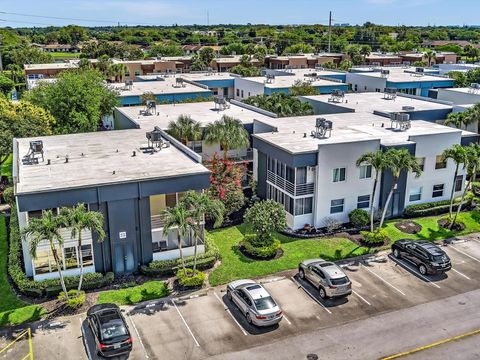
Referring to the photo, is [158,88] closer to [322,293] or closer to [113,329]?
[322,293]

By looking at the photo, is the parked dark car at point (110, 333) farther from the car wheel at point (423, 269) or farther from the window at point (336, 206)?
the window at point (336, 206)

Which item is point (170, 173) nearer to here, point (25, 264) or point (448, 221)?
point (25, 264)

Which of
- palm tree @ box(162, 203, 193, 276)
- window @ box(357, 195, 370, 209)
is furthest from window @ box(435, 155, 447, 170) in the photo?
palm tree @ box(162, 203, 193, 276)

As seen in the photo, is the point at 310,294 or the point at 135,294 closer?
the point at 135,294

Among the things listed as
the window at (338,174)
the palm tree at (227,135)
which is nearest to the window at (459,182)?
the window at (338,174)

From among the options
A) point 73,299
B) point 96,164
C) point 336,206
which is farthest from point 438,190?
point 73,299

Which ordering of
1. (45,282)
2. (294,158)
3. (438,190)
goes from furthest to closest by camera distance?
1. (438,190)
2. (294,158)
3. (45,282)

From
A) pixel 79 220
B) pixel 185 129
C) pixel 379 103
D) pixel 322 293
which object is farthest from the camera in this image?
pixel 379 103
